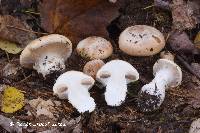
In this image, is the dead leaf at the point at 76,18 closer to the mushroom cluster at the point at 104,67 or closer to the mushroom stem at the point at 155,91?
the mushroom cluster at the point at 104,67

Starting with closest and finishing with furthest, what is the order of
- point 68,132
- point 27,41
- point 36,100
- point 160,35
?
point 68,132 → point 36,100 → point 160,35 → point 27,41

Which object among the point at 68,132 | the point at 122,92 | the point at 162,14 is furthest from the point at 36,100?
the point at 162,14

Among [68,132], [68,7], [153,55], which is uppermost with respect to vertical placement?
[68,7]

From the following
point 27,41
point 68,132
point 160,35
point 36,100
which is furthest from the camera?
point 27,41

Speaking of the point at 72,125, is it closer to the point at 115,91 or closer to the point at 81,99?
the point at 81,99

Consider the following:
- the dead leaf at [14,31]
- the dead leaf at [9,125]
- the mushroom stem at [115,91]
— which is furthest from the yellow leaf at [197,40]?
the dead leaf at [9,125]

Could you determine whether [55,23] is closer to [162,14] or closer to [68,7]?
[68,7]

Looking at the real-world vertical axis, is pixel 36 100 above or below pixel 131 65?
below

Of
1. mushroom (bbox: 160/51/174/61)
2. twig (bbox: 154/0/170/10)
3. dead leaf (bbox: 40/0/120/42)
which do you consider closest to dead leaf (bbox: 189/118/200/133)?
mushroom (bbox: 160/51/174/61)
